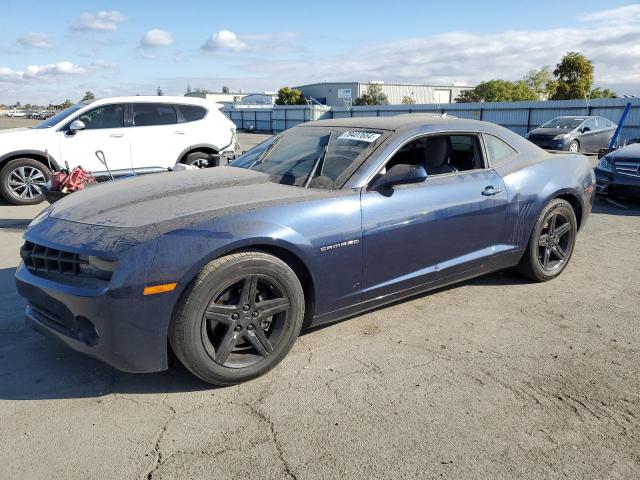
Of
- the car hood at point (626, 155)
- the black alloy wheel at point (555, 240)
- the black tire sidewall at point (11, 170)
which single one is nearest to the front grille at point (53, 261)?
the black alloy wheel at point (555, 240)

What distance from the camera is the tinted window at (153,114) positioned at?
28.9 ft

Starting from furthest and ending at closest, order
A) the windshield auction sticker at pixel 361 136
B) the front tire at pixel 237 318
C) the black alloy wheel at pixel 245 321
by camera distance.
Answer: the windshield auction sticker at pixel 361 136
the black alloy wheel at pixel 245 321
the front tire at pixel 237 318

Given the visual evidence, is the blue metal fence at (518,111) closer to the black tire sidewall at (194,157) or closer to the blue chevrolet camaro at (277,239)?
the black tire sidewall at (194,157)

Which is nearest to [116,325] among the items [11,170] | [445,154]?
[445,154]

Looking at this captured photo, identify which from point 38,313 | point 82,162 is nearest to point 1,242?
point 82,162

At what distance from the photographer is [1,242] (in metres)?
6.17

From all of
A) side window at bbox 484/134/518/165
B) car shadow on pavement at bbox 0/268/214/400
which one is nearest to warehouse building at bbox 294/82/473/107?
side window at bbox 484/134/518/165

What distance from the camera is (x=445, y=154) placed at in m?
4.22

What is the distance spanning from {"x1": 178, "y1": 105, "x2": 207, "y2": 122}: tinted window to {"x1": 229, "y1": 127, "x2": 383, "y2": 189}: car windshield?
5.36 metres

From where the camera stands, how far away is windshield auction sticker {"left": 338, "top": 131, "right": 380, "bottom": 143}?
3.75 meters

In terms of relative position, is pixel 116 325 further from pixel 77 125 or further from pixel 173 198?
pixel 77 125

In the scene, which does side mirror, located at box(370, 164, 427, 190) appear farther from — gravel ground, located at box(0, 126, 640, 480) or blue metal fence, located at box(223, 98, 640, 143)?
blue metal fence, located at box(223, 98, 640, 143)

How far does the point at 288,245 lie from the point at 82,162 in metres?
6.62

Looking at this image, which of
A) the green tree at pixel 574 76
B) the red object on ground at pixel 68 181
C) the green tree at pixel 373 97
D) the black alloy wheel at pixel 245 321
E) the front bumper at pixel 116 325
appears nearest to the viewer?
the front bumper at pixel 116 325
